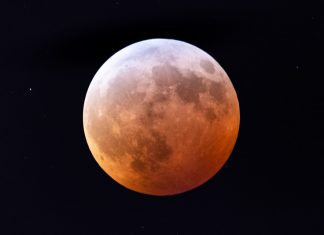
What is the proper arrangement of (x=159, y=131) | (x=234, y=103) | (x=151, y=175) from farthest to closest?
(x=234, y=103) < (x=151, y=175) < (x=159, y=131)

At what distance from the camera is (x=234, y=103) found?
17.2 feet

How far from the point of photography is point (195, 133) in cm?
468

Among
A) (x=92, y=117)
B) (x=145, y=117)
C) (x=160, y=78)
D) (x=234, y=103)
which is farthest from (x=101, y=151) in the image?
(x=234, y=103)

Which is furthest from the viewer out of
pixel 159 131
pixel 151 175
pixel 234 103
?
pixel 234 103

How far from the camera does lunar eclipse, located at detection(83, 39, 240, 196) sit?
4.61 metres

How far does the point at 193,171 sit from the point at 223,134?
0.52 metres

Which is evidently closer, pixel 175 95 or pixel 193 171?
pixel 175 95

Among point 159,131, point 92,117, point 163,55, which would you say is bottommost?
point 159,131

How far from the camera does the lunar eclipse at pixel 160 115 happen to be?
4.61 m

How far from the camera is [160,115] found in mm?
4582

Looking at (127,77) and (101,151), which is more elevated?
(127,77)

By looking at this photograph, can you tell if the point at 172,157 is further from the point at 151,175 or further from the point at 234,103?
the point at 234,103

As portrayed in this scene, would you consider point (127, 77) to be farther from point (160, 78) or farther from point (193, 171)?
point (193, 171)

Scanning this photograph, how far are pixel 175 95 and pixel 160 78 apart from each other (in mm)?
241
